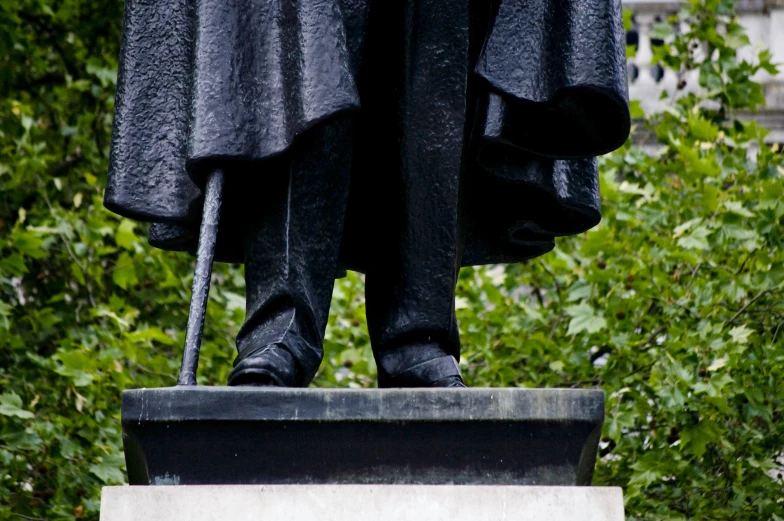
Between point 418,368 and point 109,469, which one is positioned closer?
point 418,368

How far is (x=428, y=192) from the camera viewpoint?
2.91 metres

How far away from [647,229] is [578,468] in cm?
349

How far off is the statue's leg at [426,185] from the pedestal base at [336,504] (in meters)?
0.54

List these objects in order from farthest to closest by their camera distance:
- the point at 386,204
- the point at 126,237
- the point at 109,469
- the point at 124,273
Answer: the point at 124,273, the point at 126,237, the point at 109,469, the point at 386,204

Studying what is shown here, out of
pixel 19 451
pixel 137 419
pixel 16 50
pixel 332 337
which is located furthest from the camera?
pixel 16 50

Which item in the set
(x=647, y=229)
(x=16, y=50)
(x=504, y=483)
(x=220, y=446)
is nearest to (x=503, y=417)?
(x=504, y=483)

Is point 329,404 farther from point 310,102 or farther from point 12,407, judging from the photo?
point 12,407

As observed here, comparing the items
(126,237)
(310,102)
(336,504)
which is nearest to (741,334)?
(126,237)

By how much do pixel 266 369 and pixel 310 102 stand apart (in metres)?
0.52

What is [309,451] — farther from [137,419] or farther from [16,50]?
[16,50]

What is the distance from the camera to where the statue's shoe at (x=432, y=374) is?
9.15ft

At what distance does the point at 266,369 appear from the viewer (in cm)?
257

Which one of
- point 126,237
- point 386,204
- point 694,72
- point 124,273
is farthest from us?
point 694,72

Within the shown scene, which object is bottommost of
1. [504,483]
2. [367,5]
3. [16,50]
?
[504,483]
